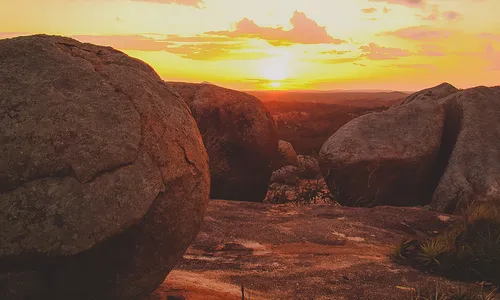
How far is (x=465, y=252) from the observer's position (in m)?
6.38

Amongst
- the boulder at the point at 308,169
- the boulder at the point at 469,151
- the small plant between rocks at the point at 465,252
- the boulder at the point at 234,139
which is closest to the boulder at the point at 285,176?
the boulder at the point at 308,169

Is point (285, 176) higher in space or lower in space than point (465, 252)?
lower

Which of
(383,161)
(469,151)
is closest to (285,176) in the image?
(383,161)

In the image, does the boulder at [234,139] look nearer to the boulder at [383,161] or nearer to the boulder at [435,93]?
the boulder at [383,161]

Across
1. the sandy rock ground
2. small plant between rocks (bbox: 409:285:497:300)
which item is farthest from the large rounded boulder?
small plant between rocks (bbox: 409:285:497:300)

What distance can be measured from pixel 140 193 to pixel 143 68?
151 centimetres

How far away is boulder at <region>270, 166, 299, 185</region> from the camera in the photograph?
48.7 feet

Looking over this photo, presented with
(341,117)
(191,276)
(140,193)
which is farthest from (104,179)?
(341,117)

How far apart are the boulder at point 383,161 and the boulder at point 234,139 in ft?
4.45

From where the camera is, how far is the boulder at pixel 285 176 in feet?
48.7

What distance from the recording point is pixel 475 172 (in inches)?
396

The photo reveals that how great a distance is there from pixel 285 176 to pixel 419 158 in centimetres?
527

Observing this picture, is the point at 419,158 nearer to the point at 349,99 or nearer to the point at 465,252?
the point at 465,252

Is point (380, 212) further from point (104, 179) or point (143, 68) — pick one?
point (104, 179)
